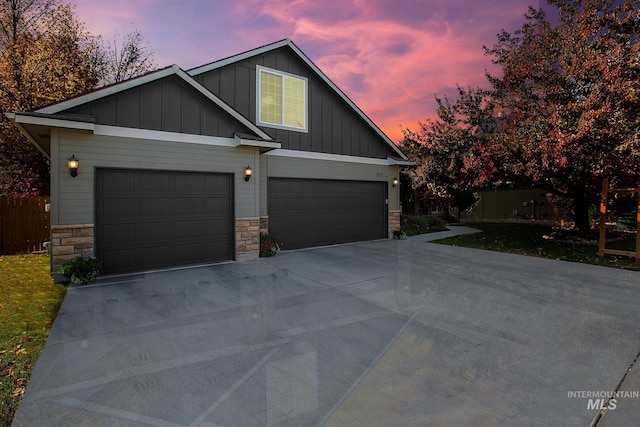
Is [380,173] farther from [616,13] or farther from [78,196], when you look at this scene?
[78,196]

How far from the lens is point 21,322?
4.53 metres

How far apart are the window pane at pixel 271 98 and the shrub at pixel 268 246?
3482mm

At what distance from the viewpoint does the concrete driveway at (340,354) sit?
101 inches

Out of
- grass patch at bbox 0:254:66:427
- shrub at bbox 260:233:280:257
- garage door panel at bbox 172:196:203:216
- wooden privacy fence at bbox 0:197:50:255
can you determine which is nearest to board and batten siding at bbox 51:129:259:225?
garage door panel at bbox 172:196:203:216

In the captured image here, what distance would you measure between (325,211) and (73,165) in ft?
22.5

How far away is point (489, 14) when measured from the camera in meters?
10.6

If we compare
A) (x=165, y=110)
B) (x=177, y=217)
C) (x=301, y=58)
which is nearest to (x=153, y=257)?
(x=177, y=217)

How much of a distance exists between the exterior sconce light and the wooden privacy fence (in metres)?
6.28

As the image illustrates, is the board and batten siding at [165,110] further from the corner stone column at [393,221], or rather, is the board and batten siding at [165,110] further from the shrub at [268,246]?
the corner stone column at [393,221]

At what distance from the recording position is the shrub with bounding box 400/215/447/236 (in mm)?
14236

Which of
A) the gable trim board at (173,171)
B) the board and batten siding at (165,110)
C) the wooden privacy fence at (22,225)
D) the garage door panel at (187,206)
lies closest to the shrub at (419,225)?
the gable trim board at (173,171)

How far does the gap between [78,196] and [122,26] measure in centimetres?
1473

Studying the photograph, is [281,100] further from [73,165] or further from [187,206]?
[73,165]

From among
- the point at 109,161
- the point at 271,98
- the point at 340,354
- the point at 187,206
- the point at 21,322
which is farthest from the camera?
the point at 271,98
